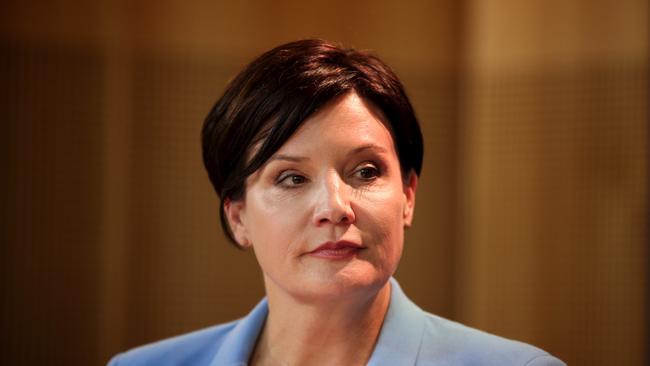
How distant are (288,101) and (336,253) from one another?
0.28 meters

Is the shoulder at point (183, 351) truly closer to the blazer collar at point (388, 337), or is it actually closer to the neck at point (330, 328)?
the blazer collar at point (388, 337)

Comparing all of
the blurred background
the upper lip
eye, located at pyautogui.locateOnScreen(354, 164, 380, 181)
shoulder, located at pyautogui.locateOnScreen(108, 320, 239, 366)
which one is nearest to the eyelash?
eye, located at pyautogui.locateOnScreen(354, 164, 380, 181)

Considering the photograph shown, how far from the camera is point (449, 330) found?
149cm

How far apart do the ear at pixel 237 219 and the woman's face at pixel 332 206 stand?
0.12m

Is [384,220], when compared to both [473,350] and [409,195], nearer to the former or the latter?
[409,195]

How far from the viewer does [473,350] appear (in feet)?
4.69

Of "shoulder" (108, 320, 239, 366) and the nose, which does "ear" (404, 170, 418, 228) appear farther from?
"shoulder" (108, 320, 239, 366)

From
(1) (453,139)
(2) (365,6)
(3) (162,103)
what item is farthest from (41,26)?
(1) (453,139)

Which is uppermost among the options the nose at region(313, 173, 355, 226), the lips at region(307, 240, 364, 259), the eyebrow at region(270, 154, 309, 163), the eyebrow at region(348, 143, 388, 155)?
the eyebrow at region(348, 143, 388, 155)

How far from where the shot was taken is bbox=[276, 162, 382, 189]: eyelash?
140cm

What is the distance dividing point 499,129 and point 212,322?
1392 mm

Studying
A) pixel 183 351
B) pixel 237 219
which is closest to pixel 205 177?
pixel 183 351


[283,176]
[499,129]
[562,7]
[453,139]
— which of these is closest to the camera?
[283,176]

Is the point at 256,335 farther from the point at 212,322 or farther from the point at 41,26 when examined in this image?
the point at 41,26
